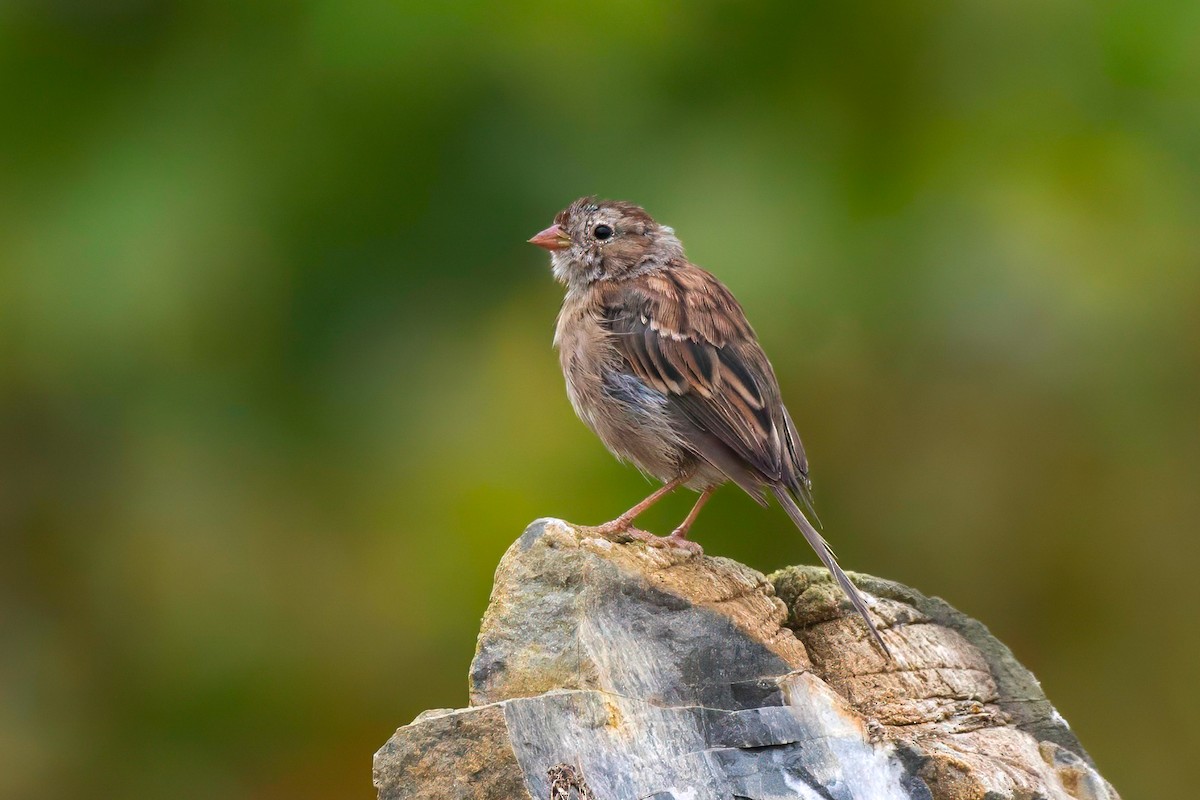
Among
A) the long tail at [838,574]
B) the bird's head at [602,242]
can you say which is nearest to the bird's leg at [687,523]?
the long tail at [838,574]

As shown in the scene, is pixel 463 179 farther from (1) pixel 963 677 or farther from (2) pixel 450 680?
(1) pixel 963 677

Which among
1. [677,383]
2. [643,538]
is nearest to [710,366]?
[677,383]

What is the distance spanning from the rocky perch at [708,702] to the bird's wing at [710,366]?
2.12 ft

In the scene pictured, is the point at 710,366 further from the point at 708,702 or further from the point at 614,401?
the point at 708,702

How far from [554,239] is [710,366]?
3.61ft

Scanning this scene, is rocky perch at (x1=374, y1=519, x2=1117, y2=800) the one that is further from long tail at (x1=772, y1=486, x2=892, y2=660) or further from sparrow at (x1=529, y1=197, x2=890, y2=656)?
sparrow at (x1=529, y1=197, x2=890, y2=656)

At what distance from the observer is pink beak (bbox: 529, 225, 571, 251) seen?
214 inches

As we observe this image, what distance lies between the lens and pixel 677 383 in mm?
4645

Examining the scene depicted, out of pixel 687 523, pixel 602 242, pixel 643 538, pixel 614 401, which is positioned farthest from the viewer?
pixel 602 242

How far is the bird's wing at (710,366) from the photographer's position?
4.48m

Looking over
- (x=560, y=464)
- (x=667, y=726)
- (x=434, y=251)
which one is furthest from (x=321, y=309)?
(x=667, y=726)

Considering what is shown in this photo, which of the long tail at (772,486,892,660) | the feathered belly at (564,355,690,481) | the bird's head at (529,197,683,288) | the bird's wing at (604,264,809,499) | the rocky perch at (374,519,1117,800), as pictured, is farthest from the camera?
the bird's head at (529,197,683,288)

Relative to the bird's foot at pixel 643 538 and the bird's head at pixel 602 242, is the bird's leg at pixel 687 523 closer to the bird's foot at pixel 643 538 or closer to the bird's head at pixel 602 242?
the bird's foot at pixel 643 538

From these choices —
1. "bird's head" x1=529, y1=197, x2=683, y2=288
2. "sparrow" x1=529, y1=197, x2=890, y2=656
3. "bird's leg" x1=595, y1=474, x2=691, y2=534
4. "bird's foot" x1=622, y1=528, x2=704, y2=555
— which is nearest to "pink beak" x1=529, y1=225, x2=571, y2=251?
"bird's head" x1=529, y1=197, x2=683, y2=288
